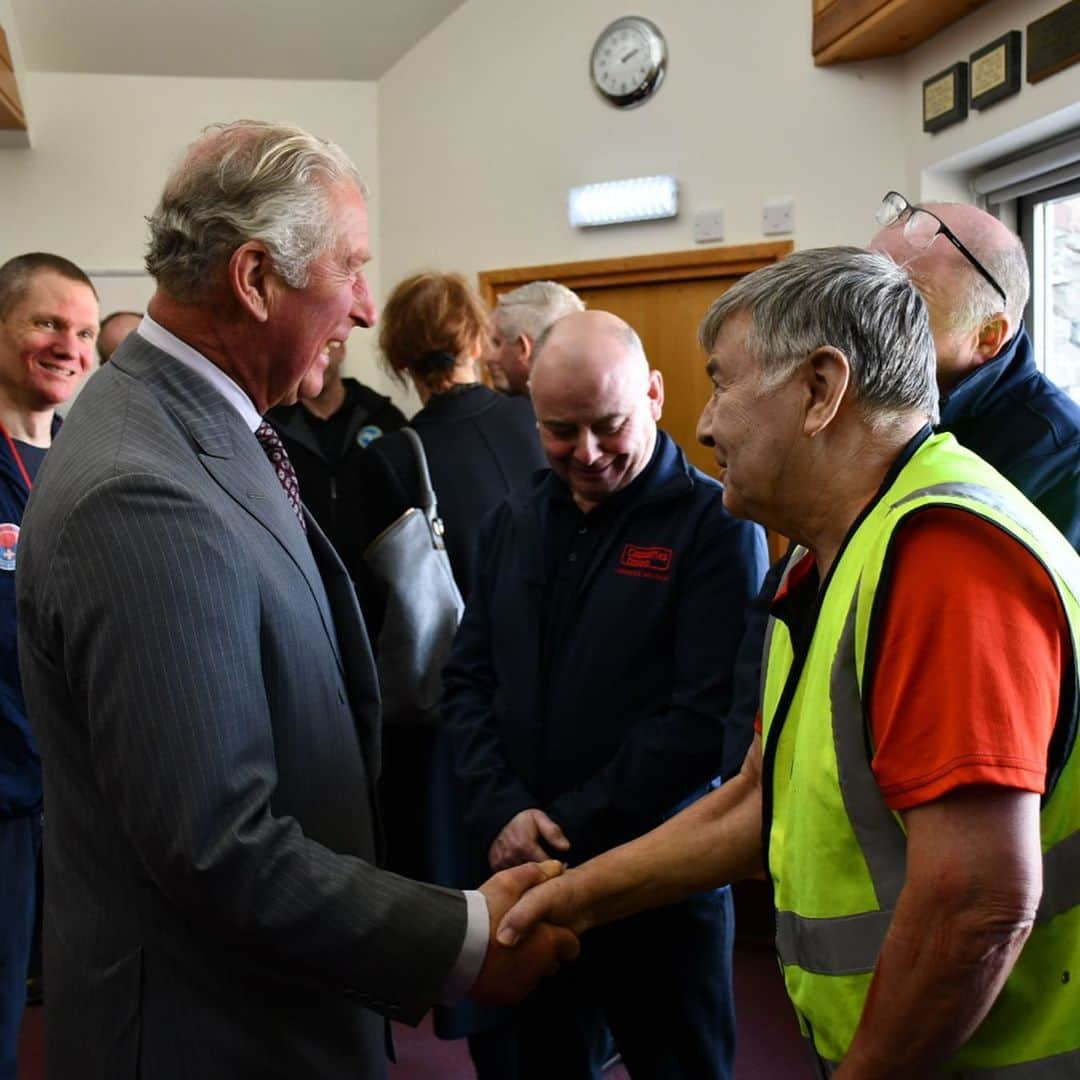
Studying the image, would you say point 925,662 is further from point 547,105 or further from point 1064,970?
point 547,105

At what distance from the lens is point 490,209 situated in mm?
5211

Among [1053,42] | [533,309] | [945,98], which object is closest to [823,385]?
[533,309]

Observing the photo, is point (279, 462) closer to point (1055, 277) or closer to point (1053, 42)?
point (1053, 42)

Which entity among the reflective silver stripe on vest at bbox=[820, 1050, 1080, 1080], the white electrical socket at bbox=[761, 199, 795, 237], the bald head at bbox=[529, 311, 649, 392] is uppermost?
the white electrical socket at bbox=[761, 199, 795, 237]

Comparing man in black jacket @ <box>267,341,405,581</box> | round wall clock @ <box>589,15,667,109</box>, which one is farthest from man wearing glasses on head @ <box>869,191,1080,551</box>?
Answer: round wall clock @ <box>589,15,667,109</box>

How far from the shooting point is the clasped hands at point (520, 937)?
1355 millimetres

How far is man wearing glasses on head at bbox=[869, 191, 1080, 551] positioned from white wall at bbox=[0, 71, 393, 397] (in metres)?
4.09

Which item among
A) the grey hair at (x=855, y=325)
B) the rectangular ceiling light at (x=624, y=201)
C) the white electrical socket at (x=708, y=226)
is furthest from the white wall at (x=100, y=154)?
the grey hair at (x=855, y=325)

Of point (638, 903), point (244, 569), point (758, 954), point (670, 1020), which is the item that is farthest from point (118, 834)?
point (758, 954)

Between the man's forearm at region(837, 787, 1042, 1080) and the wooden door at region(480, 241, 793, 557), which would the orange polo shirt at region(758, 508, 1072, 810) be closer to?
the man's forearm at region(837, 787, 1042, 1080)

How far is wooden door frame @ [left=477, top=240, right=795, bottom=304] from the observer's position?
15.1ft

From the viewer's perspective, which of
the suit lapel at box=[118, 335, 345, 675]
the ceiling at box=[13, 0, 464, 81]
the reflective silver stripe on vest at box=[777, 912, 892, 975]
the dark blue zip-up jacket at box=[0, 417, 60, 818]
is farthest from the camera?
the ceiling at box=[13, 0, 464, 81]

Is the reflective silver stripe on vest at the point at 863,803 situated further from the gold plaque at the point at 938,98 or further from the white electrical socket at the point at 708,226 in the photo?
the white electrical socket at the point at 708,226

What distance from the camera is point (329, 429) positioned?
397 cm
